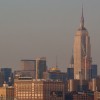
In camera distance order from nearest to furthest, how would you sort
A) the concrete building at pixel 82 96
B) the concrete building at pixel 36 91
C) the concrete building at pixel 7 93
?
1. the concrete building at pixel 36 91
2. the concrete building at pixel 7 93
3. the concrete building at pixel 82 96

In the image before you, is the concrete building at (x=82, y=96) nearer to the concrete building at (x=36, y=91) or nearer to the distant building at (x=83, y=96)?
the distant building at (x=83, y=96)

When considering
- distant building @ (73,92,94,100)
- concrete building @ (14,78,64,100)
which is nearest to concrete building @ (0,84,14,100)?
concrete building @ (14,78,64,100)

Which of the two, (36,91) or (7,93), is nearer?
(36,91)

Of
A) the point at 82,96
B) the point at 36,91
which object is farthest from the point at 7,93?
the point at 82,96

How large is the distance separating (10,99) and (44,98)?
665cm

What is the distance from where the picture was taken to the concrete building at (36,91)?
15488 cm

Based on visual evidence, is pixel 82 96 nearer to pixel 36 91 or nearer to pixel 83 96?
pixel 83 96

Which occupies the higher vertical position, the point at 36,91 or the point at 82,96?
the point at 36,91

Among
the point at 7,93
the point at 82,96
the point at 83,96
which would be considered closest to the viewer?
the point at 7,93

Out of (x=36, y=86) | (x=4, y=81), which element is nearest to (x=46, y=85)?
(x=36, y=86)

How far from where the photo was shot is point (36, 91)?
15538 centimetres

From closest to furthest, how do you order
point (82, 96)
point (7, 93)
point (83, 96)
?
point (7, 93) → point (82, 96) → point (83, 96)

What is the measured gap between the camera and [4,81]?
19700 centimetres

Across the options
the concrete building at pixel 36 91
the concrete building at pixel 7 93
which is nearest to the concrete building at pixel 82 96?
the concrete building at pixel 36 91
